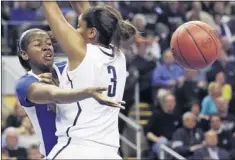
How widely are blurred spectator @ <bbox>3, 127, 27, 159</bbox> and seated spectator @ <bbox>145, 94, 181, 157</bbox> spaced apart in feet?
6.94

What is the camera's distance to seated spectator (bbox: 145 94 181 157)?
12.1m

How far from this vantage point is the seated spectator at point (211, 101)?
12766mm

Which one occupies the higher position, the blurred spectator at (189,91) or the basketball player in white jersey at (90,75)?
the basketball player in white jersey at (90,75)

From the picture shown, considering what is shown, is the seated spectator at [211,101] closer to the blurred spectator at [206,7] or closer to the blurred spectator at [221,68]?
the blurred spectator at [221,68]

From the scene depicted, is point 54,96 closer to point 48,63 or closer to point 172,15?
point 48,63

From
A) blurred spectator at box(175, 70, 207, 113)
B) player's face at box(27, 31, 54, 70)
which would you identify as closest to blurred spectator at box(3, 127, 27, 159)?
blurred spectator at box(175, 70, 207, 113)

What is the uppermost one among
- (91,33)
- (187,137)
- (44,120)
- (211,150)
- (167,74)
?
(91,33)

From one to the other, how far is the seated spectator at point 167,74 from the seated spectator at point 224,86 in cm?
65

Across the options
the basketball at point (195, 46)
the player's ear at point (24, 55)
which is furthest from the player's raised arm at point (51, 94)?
the basketball at point (195, 46)

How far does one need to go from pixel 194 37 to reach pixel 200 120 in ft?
19.8

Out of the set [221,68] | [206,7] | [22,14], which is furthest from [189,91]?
[22,14]

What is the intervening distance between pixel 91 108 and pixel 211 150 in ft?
21.8

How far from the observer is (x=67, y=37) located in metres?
5.16

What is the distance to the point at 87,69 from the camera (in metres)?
5.21
